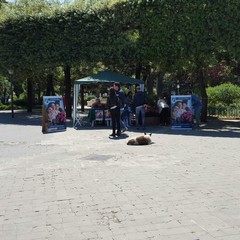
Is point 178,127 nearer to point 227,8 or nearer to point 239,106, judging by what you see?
point 227,8

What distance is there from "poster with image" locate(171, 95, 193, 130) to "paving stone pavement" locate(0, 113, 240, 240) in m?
5.25

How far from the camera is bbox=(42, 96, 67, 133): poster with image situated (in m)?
16.2

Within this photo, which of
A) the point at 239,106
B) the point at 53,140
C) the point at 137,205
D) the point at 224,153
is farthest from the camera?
the point at 239,106

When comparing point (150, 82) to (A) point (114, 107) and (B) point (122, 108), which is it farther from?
(A) point (114, 107)

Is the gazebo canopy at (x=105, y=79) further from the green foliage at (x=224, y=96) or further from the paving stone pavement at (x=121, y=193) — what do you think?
the green foliage at (x=224, y=96)

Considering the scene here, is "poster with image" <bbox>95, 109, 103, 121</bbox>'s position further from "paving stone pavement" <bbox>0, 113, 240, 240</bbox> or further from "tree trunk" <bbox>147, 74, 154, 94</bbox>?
"tree trunk" <bbox>147, 74, 154, 94</bbox>

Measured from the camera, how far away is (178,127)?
16.4 metres

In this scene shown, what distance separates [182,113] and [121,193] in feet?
35.2

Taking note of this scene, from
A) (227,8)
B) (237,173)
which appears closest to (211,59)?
(227,8)

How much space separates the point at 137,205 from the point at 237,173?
2.78 meters

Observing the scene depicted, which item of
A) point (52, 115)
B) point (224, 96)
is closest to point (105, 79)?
point (52, 115)

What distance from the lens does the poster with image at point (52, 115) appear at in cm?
1616

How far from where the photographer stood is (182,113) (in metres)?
16.5

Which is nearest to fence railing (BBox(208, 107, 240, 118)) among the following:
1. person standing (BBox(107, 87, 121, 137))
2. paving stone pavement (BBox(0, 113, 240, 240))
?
person standing (BBox(107, 87, 121, 137))
